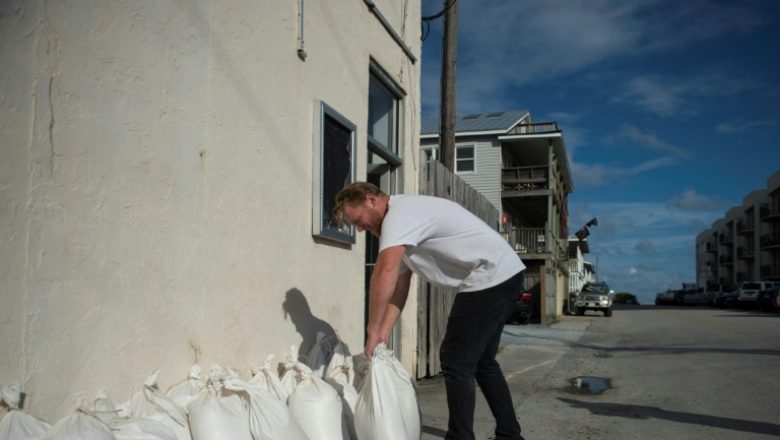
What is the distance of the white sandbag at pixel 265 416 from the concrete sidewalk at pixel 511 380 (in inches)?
67.2

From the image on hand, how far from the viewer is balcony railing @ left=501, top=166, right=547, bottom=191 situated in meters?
28.4

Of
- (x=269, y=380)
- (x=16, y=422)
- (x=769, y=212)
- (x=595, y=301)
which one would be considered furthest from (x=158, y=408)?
(x=769, y=212)

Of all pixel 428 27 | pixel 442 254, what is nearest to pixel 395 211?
pixel 442 254

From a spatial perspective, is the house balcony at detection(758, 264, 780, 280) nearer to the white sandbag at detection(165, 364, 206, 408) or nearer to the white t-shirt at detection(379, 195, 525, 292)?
the white t-shirt at detection(379, 195, 525, 292)

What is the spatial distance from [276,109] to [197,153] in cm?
91

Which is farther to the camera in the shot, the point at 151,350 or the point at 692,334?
the point at 692,334

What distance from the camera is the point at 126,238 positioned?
2766 millimetres

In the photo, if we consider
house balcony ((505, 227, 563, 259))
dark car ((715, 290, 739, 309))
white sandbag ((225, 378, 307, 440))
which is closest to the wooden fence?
white sandbag ((225, 378, 307, 440))

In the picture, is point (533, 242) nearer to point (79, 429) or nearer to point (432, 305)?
point (432, 305)

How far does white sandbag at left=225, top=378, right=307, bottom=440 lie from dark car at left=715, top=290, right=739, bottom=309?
44841 mm

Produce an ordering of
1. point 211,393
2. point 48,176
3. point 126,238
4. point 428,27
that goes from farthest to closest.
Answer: point 428,27 → point 211,393 → point 126,238 → point 48,176

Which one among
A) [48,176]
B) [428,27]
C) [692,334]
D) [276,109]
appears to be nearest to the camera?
[48,176]

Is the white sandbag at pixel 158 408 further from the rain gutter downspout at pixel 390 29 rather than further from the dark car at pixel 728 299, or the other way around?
the dark car at pixel 728 299

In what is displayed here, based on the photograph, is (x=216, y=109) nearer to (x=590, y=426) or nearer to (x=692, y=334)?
(x=590, y=426)
